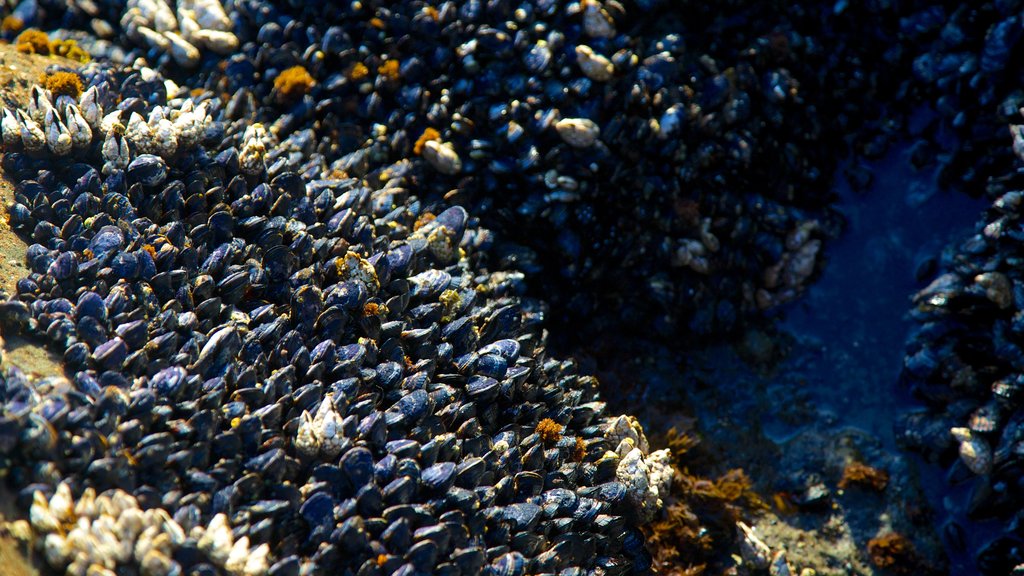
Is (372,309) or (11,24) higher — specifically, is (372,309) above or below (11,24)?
below

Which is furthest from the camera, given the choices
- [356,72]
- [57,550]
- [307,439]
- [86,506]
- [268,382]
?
[356,72]

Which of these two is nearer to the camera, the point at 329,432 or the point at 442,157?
the point at 329,432

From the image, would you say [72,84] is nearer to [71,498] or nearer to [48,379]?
[48,379]

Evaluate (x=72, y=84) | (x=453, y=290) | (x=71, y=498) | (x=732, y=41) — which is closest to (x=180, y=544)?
(x=71, y=498)

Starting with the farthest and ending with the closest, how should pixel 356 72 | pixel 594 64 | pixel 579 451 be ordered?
pixel 356 72 → pixel 594 64 → pixel 579 451

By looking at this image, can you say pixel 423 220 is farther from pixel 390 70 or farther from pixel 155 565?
pixel 155 565

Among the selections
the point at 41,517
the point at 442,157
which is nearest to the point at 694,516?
the point at 442,157

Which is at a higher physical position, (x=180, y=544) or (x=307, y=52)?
(x=307, y=52)

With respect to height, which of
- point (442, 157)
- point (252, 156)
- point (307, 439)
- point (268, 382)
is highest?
point (252, 156)
